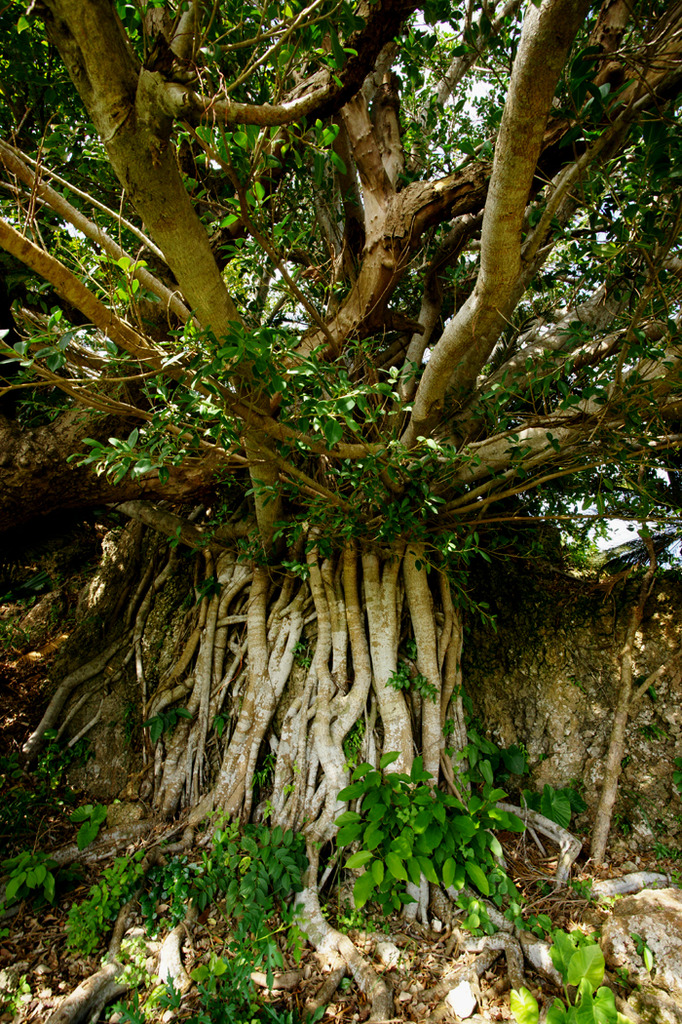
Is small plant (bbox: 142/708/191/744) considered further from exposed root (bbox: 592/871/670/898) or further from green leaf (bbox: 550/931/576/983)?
exposed root (bbox: 592/871/670/898)

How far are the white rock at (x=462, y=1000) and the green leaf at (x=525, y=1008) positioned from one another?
0.56 ft

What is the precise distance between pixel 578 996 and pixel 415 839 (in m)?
0.80

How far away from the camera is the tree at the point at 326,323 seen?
67.5 inches

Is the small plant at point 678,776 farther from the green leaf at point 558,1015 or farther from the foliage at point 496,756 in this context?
the green leaf at point 558,1015

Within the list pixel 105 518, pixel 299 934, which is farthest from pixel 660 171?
pixel 105 518

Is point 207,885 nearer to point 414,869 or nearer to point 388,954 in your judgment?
point 388,954

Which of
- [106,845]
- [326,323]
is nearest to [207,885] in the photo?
[106,845]

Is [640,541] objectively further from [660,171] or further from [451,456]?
[660,171]

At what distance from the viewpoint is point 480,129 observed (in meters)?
4.37

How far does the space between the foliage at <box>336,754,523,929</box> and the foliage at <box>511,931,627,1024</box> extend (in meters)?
0.34


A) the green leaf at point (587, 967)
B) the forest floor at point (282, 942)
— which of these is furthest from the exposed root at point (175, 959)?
the green leaf at point (587, 967)

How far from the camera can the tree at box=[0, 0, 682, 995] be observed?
171 centimetres

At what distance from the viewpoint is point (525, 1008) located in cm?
187

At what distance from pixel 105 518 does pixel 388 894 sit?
3167mm
